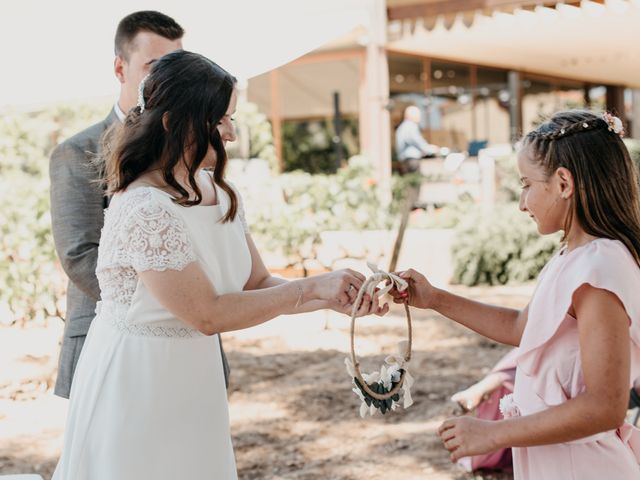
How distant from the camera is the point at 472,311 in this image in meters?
2.40

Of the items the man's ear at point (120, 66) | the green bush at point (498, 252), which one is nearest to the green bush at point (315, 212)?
the green bush at point (498, 252)

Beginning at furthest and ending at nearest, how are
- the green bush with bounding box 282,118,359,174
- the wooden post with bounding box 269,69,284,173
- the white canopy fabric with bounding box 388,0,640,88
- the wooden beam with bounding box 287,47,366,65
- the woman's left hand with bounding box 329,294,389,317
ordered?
1. the green bush with bounding box 282,118,359,174
2. the wooden post with bounding box 269,69,284,173
3. the wooden beam with bounding box 287,47,366,65
4. the white canopy fabric with bounding box 388,0,640,88
5. the woman's left hand with bounding box 329,294,389,317

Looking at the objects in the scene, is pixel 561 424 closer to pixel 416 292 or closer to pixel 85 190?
pixel 416 292

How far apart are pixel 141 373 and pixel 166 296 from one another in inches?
9.9

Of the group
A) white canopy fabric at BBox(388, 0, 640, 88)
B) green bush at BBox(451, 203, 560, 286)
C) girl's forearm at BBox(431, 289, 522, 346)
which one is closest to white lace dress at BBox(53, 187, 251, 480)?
girl's forearm at BBox(431, 289, 522, 346)

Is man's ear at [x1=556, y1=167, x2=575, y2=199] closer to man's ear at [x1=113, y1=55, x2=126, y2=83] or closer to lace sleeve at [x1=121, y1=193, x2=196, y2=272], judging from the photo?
lace sleeve at [x1=121, y1=193, x2=196, y2=272]

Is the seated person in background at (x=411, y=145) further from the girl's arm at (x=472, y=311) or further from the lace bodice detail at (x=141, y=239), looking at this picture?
the lace bodice detail at (x=141, y=239)

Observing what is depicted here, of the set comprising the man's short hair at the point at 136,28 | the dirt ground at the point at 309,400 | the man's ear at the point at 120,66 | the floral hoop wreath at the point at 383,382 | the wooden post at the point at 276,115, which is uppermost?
Result: the wooden post at the point at 276,115

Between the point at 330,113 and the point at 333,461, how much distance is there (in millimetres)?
13351

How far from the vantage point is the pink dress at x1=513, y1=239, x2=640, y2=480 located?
190 centimetres

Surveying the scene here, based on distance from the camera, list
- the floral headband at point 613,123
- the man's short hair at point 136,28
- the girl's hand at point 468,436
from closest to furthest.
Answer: the girl's hand at point 468,436 → the floral headband at point 613,123 → the man's short hair at point 136,28

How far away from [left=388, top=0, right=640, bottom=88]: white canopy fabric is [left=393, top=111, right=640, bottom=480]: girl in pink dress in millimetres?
11119

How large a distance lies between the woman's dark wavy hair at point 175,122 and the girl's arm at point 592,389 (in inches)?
36.3

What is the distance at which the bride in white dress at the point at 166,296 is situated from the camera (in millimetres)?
2092
